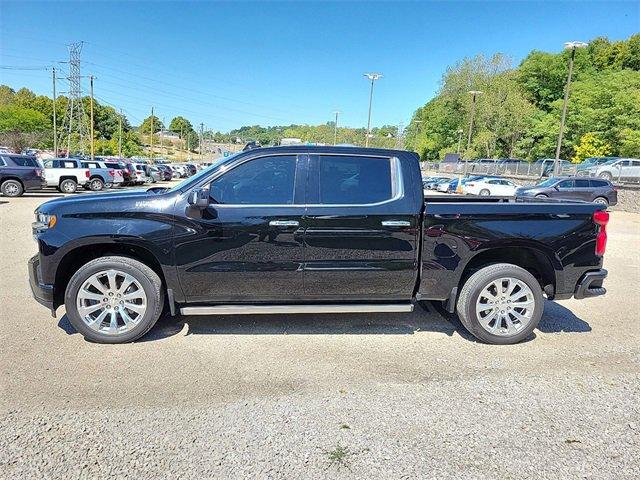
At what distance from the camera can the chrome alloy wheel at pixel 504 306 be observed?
14.0ft

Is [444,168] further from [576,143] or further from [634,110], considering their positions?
[634,110]

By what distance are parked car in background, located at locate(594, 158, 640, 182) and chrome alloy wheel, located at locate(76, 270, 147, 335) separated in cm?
3091

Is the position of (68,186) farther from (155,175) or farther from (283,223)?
(283,223)

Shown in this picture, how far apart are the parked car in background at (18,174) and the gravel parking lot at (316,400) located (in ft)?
51.6

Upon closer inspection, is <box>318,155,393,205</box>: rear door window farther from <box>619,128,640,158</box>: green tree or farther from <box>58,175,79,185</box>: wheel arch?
<box>619,128,640,158</box>: green tree

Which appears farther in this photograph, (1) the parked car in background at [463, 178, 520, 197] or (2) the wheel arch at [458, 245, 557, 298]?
(1) the parked car in background at [463, 178, 520, 197]

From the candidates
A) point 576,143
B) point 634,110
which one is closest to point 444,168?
point 576,143

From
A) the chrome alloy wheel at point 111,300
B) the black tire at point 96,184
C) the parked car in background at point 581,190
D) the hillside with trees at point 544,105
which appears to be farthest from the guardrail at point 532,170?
the chrome alloy wheel at point 111,300

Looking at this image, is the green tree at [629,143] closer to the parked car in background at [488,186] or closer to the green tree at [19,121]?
the parked car in background at [488,186]

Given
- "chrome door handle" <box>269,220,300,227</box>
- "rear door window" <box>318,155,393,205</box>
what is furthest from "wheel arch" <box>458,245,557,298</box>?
"chrome door handle" <box>269,220,300,227</box>

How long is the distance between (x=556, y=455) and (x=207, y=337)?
304 centimetres

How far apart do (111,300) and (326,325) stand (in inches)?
84.1

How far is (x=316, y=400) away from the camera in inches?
127

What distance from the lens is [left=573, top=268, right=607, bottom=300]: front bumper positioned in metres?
4.34
